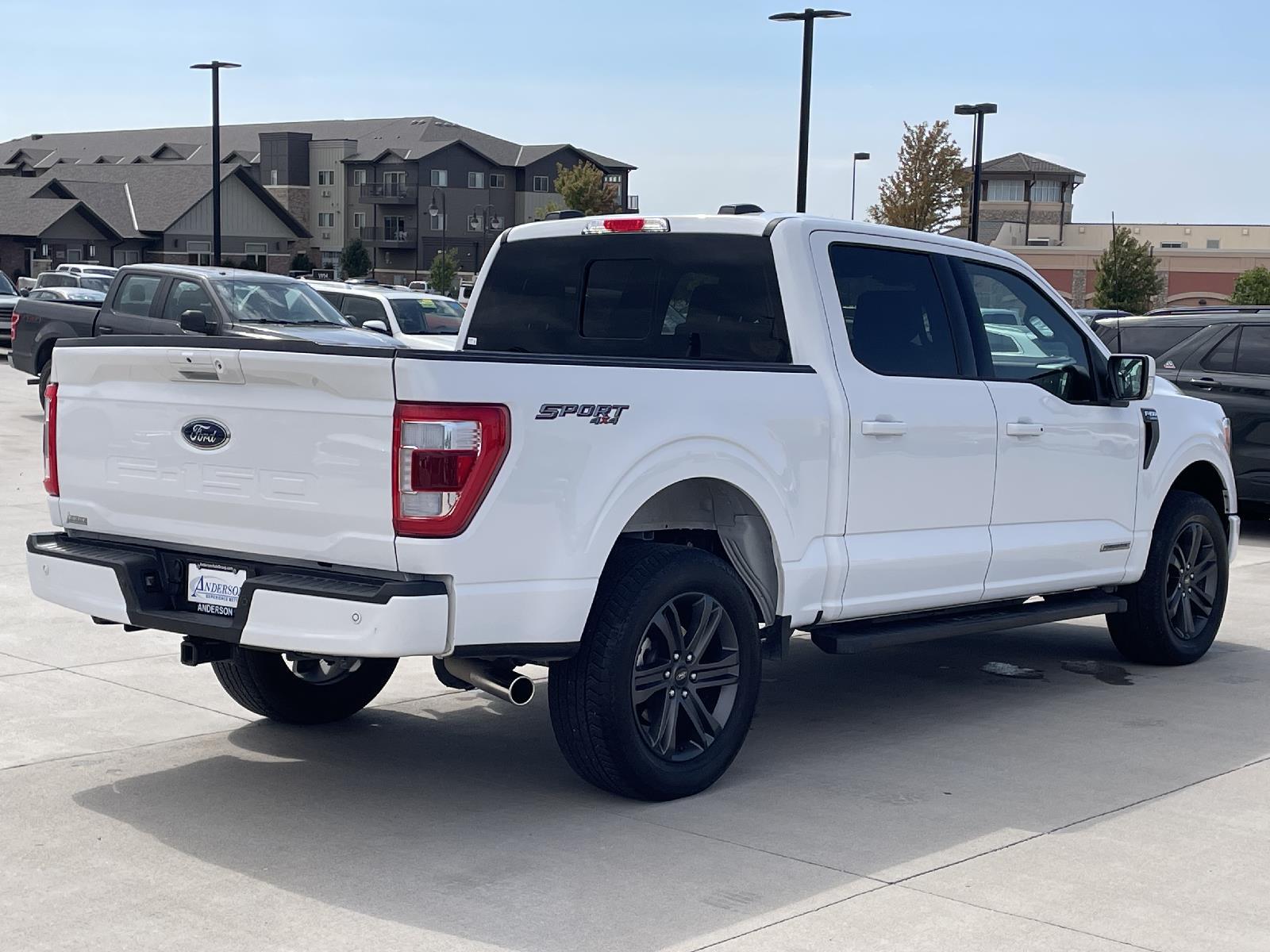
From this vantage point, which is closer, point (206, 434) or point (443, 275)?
point (206, 434)

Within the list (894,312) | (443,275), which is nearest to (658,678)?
(894,312)

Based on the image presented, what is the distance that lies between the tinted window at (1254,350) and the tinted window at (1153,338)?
523 millimetres

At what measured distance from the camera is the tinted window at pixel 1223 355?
14.5 m

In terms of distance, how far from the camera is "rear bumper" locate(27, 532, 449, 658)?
5086 mm

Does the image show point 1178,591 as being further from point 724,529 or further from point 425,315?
point 425,315

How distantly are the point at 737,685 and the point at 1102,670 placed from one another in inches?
126

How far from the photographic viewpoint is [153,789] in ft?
19.5

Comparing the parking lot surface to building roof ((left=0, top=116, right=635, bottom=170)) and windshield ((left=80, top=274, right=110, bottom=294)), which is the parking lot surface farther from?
building roof ((left=0, top=116, right=635, bottom=170))

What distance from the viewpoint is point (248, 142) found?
12312 cm

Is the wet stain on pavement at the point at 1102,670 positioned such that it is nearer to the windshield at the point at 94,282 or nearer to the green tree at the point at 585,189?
the windshield at the point at 94,282

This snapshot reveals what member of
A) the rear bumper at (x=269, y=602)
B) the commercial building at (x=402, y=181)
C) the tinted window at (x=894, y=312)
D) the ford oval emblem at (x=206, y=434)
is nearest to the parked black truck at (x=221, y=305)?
the tinted window at (x=894, y=312)

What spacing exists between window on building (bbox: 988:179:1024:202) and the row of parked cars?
103 m

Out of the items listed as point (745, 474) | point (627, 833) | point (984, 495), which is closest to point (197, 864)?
point (627, 833)

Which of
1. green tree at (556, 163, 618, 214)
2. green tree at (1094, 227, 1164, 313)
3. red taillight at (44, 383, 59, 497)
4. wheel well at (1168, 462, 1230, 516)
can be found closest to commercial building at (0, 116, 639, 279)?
green tree at (556, 163, 618, 214)
